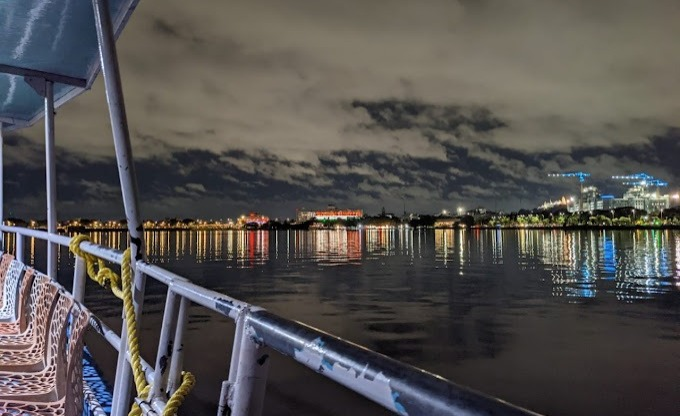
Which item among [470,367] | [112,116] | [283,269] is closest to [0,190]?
[112,116]

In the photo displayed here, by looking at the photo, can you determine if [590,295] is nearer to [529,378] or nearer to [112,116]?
[529,378]

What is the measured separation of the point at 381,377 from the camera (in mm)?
938

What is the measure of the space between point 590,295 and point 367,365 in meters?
31.3

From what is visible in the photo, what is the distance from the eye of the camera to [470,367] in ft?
52.5

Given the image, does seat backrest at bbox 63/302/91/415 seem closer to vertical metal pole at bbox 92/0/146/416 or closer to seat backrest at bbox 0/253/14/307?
vertical metal pole at bbox 92/0/146/416

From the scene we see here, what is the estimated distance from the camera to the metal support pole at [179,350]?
2105mm

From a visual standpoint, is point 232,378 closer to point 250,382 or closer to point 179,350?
point 250,382

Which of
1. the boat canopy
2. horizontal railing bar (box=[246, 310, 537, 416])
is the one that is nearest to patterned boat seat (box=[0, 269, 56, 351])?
the boat canopy

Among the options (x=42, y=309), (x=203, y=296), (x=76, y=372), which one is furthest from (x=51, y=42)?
(x=203, y=296)

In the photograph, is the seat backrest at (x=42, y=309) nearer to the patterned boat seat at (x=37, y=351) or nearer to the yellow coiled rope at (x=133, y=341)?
the patterned boat seat at (x=37, y=351)

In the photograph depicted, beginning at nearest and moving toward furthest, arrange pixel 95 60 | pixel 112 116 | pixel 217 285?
1. pixel 112 116
2. pixel 95 60
3. pixel 217 285

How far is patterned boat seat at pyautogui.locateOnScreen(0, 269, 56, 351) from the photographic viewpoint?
3844 mm

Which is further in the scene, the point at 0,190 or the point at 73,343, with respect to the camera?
the point at 0,190

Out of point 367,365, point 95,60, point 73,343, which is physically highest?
point 95,60
